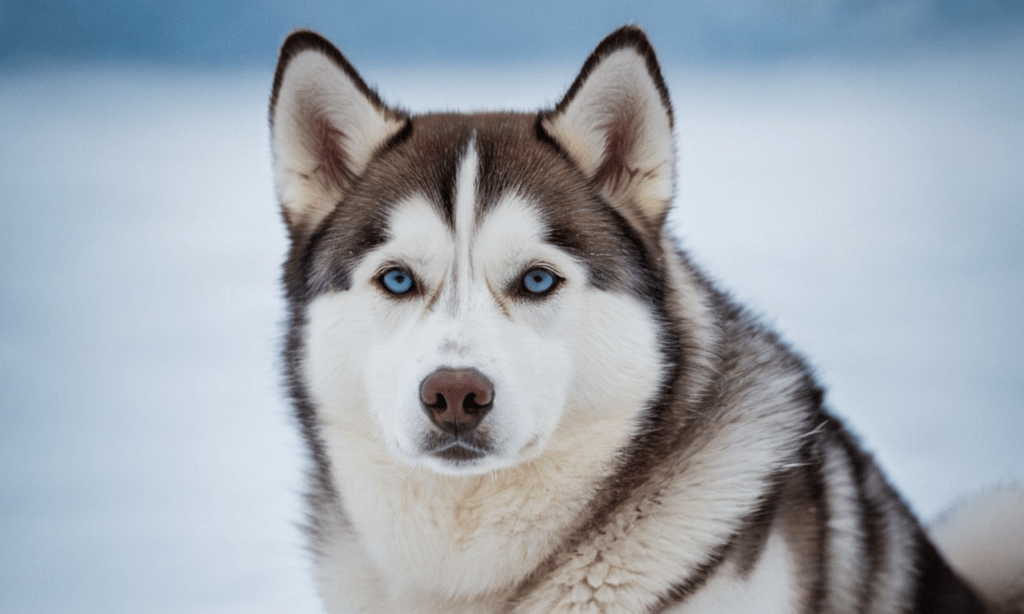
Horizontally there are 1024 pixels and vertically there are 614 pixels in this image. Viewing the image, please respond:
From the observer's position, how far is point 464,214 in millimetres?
2408

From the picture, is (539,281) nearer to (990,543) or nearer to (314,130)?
(314,130)

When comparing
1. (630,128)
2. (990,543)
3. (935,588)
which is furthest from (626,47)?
(990,543)

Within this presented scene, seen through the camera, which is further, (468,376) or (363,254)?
(363,254)

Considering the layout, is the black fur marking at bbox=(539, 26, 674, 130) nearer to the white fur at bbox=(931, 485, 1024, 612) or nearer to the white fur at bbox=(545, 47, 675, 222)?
the white fur at bbox=(545, 47, 675, 222)

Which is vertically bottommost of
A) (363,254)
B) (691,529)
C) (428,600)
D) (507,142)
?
(428,600)


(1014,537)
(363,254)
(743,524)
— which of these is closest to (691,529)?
(743,524)

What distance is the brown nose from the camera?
7.02ft

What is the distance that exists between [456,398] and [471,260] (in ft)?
1.27

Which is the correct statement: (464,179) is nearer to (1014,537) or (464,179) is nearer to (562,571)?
(562,571)

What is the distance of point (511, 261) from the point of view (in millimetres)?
2383

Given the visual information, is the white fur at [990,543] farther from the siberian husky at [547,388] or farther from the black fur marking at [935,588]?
the siberian husky at [547,388]

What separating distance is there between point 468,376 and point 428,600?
2.40 ft

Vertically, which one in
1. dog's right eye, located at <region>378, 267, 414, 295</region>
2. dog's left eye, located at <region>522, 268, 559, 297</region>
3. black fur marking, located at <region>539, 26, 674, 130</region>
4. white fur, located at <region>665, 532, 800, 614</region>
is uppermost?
black fur marking, located at <region>539, 26, 674, 130</region>

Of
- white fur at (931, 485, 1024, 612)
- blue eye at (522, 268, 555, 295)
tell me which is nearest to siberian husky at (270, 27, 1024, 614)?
blue eye at (522, 268, 555, 295)
